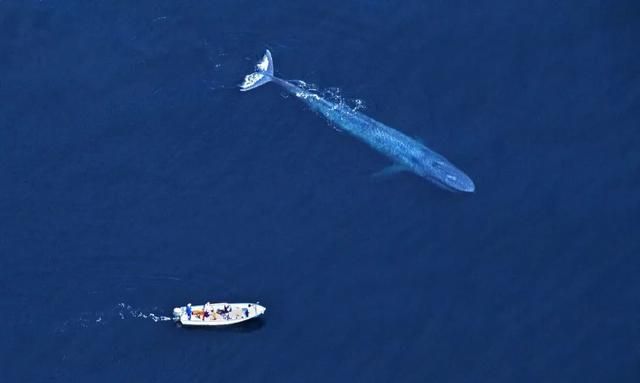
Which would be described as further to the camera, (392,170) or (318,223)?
(392,170)

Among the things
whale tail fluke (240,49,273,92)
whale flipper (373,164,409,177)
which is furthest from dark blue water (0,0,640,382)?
whale tail fluke (240,49,273,92)

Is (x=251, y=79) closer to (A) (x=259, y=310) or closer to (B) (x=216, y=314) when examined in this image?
(A) (x=259, y=310)

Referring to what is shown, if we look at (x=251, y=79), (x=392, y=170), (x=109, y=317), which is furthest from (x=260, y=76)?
(x=109, y=317)

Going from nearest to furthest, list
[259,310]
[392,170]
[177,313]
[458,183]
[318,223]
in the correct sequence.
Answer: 1. [259,310]
2. [177,313]
3. [318,223]
4. [458,183]
5. [392,170]

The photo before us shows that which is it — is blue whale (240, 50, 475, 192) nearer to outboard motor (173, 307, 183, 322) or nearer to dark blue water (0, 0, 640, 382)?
dark blue water (0, 0, 640, 382)

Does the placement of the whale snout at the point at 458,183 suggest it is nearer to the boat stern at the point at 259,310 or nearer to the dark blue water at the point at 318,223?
the dark blue water at the point at 318,223

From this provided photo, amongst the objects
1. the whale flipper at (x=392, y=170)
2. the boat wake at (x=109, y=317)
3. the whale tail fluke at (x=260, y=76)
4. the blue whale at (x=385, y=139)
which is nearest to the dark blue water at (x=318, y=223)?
the boat wake at (x=109, y=317)

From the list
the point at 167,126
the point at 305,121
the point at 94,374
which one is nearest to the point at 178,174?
the point at 167,126

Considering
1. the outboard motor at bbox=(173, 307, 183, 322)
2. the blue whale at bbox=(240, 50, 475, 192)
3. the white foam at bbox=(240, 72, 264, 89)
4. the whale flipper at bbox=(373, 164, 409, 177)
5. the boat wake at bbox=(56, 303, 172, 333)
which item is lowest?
the boat wake at bbox=(56, 303, 172, 333)
